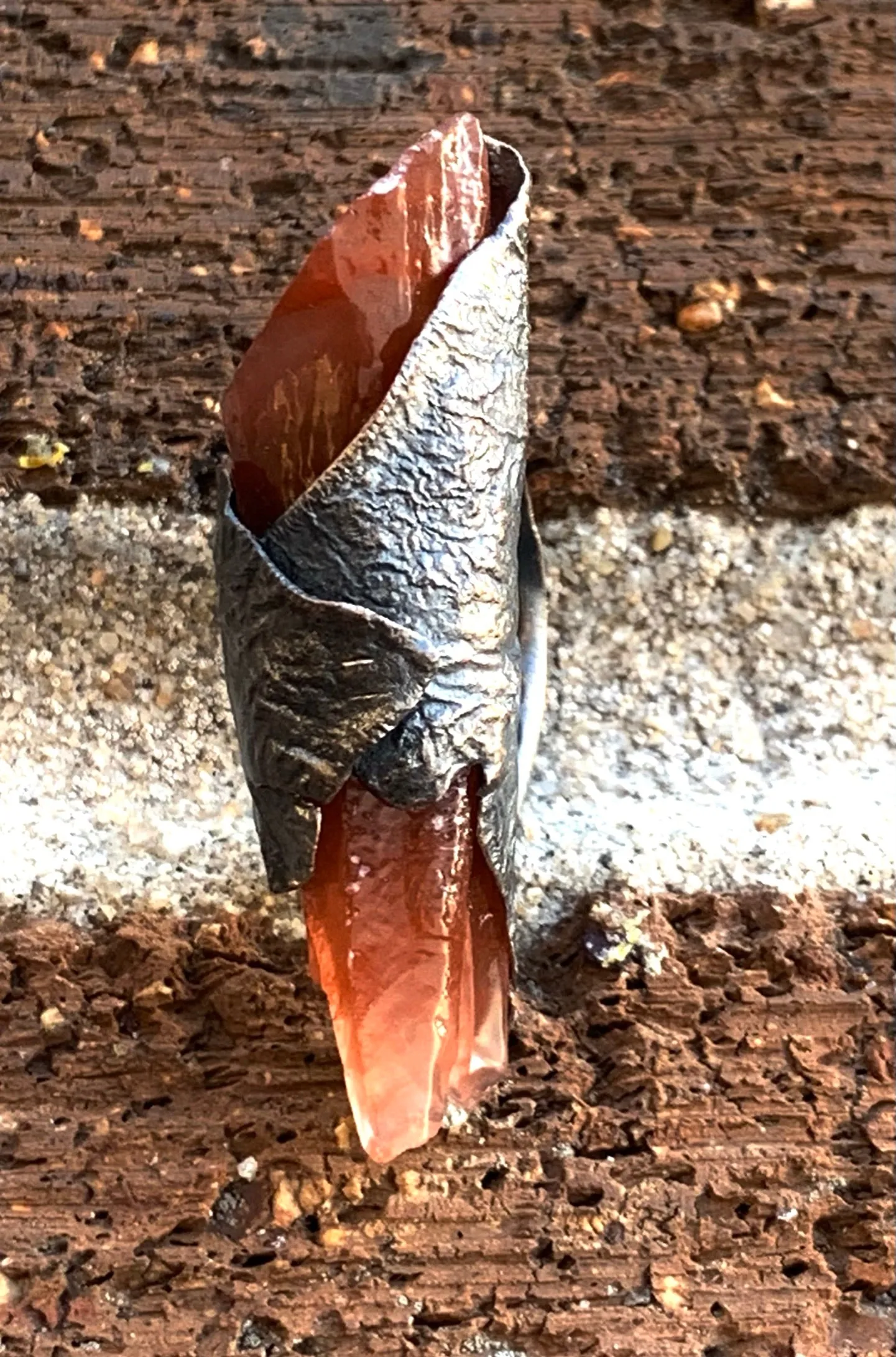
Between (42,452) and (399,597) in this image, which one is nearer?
(399,597)

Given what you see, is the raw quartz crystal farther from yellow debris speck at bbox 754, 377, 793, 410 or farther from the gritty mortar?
yellow debris speck at bbox 754, 377, 793, 410

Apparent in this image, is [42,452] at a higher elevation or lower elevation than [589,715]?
higher

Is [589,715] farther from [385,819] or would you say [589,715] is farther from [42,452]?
[42,452]

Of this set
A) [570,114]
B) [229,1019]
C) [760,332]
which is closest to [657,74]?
[570,114]

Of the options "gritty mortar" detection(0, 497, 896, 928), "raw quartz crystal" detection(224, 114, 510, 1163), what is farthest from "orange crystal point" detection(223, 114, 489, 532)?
"gritty mortar" detection(0, 497, 896, 928)

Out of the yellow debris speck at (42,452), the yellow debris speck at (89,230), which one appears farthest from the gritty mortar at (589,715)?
the yellow debris speck at (89,230)

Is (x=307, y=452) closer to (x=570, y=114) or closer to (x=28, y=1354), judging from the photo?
(x=570, y=114)

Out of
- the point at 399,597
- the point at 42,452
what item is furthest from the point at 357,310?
the point at 42,452
